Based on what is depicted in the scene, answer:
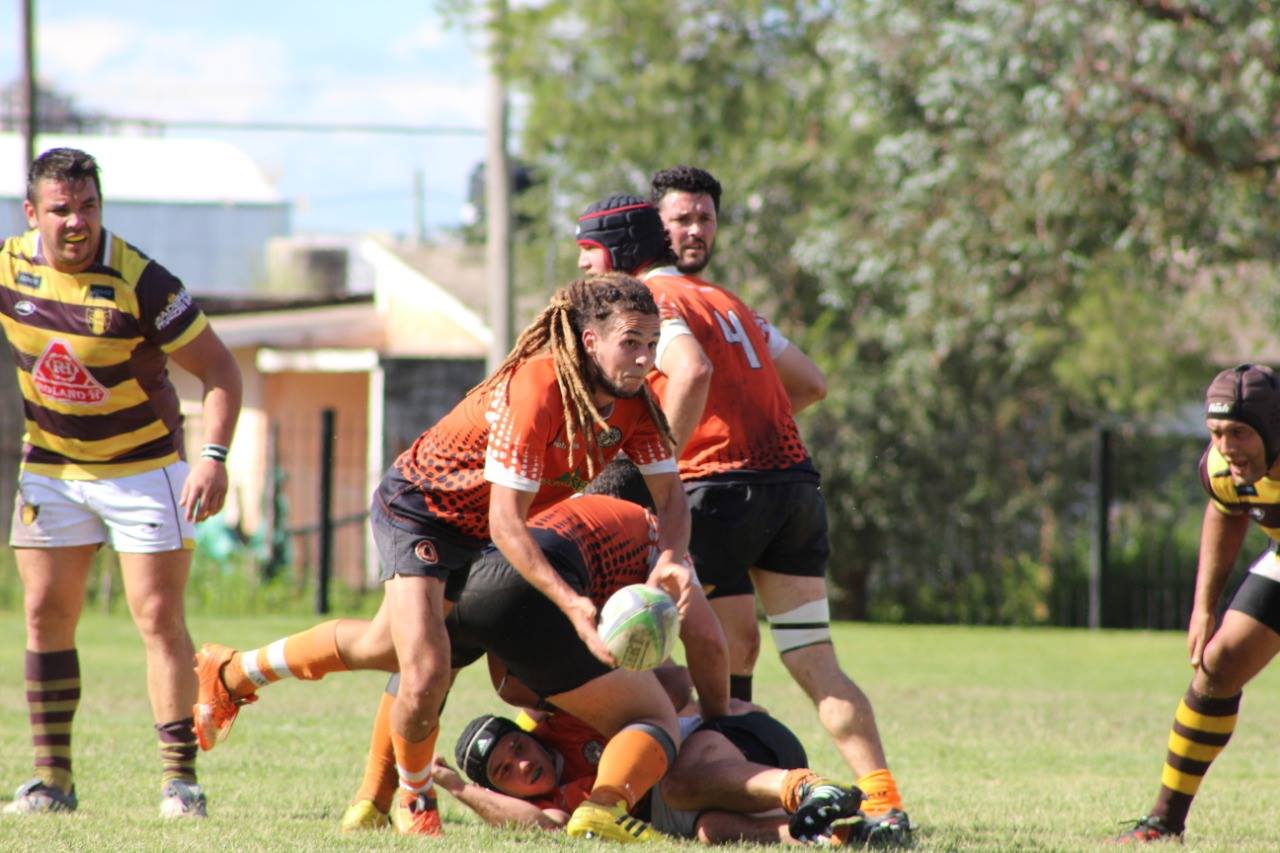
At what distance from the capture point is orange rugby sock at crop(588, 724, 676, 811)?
518 centimetres

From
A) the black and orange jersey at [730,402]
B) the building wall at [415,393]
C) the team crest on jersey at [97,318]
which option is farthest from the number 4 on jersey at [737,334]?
the building wall at [415,393]

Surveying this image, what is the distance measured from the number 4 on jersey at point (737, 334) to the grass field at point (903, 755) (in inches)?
68.9

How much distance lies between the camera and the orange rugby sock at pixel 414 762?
5.39 m

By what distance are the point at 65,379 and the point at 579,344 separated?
6.56ft

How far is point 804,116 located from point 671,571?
61.1 feet

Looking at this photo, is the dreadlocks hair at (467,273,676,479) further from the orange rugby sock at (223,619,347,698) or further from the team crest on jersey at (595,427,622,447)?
the orange rugby sock at (223,619,347,698)

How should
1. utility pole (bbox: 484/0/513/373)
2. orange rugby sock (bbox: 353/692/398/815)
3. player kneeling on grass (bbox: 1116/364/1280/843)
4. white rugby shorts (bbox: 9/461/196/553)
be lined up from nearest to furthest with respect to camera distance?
player kneeling on grass (bbox: 1116/364/1280/843) < orange rugby sock (bbox: 353/692/398/815) < white rugby shorts (bbox: 9/461/196/553) < utility pole (bbox: 484/0/513/373)

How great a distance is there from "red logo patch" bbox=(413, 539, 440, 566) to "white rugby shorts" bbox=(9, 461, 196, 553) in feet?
3.73

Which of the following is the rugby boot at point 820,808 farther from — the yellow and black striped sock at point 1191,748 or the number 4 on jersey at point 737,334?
the number 4 on jersey at point 737,334

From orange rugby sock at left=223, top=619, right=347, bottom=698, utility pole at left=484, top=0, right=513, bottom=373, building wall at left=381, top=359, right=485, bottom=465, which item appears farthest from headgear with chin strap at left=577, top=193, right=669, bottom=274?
building wall at left=381, top=359, right=485, bottom=465

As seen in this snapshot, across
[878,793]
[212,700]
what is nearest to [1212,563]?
[878,793]

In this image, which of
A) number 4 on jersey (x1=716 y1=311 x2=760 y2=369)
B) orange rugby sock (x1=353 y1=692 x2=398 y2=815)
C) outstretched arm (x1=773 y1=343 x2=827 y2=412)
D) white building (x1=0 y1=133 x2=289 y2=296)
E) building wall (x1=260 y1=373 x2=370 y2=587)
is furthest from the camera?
white building (x1=0 y1=133 x2=289 y2=296)

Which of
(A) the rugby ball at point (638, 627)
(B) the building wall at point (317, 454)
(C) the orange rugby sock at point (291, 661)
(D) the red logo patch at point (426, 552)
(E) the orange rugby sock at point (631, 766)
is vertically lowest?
(B) the building wall at point (317, 454)

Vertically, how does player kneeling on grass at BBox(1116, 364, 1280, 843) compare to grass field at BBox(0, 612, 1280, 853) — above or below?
above
